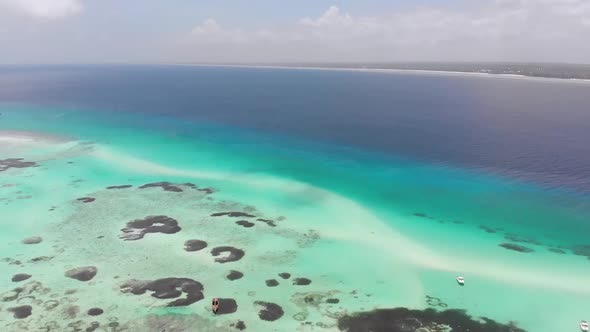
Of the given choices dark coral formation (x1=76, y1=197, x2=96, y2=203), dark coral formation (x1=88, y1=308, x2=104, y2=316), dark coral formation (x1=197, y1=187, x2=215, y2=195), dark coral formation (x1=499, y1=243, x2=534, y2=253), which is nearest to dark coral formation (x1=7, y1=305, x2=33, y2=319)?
dark coral formation (x1=88, y1=308, x2=104, y2=316)

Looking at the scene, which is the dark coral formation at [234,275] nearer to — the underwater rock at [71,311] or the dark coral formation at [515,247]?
the underwater rock at [71,311]

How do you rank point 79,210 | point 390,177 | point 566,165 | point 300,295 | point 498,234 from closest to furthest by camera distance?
point 300,295
point 498,234
point 79,210
point 390,177
point 566,165

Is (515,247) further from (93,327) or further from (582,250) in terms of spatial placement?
(93,327)

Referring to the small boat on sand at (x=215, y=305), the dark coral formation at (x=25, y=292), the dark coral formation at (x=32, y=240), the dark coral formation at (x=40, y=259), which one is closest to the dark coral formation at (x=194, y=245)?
the small boat on sand at (x=215, y=305)

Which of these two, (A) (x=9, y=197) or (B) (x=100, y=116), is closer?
(A) (x=9, y=197)

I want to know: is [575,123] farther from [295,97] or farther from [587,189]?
[295,97]

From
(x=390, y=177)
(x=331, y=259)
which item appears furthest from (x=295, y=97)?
(x=331, y=259)

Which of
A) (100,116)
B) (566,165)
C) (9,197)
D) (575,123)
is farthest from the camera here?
(100,116)
